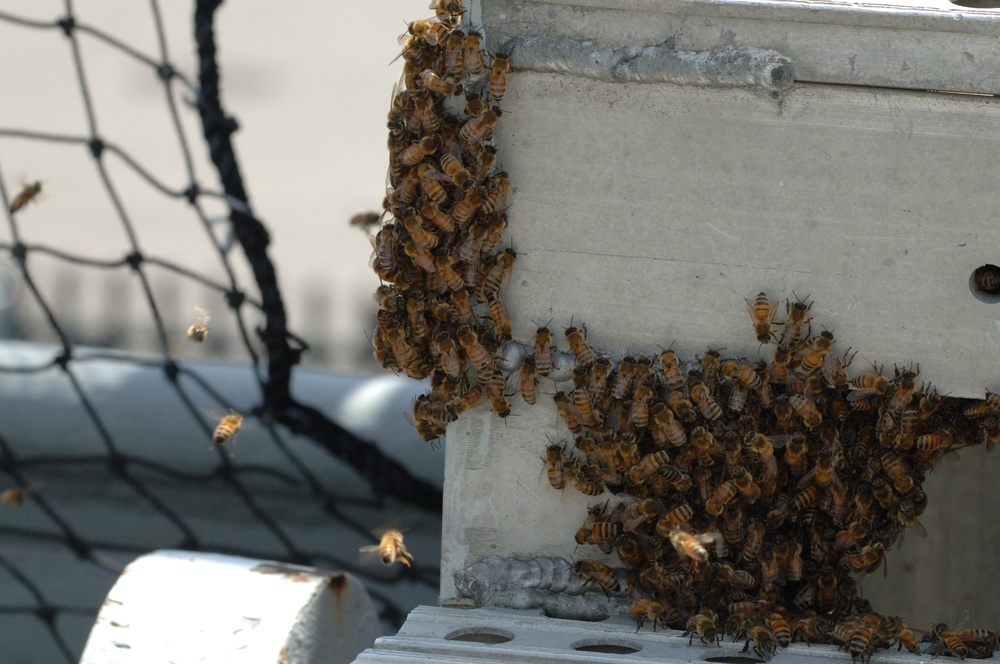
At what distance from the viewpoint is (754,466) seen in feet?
9.64

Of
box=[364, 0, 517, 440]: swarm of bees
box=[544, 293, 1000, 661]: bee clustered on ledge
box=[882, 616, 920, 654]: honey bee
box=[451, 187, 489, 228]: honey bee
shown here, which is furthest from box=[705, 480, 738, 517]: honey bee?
box=[451, 187, 489, 228]: honey bee

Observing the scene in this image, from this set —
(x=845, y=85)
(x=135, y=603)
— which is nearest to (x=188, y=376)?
(x=135, y=603)

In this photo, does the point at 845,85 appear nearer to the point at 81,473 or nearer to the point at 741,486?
the point at 741,486

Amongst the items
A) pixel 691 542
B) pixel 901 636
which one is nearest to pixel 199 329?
pixel 691 542

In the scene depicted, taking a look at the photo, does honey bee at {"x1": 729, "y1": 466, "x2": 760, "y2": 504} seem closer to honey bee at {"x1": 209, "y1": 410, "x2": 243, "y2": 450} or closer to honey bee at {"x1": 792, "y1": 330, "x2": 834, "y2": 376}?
honey bee at {"x1": 792, "y1": 330, "x2": 834, "y2": 376}

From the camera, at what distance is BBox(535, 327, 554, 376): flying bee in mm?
2934

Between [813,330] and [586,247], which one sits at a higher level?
[586,247]

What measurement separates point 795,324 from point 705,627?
0.78 metres

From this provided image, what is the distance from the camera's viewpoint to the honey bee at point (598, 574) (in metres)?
2.96

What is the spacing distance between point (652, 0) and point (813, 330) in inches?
36.2

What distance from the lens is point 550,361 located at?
2945 mm

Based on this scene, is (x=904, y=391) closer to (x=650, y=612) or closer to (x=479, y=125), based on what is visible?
(x=650, y=612)

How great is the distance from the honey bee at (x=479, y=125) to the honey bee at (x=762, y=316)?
31.6 inches

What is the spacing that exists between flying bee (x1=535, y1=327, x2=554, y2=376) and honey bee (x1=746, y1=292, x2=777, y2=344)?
0.52 metres
